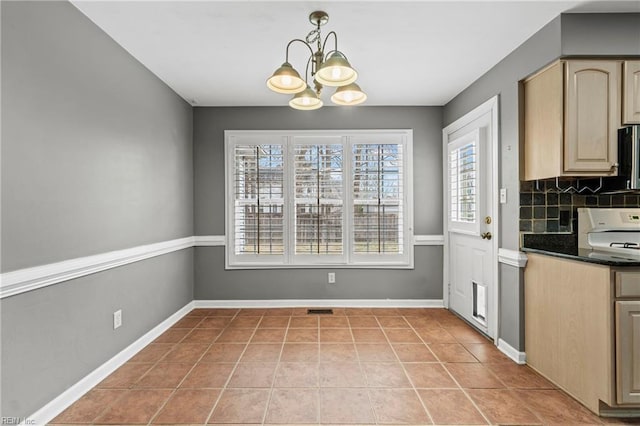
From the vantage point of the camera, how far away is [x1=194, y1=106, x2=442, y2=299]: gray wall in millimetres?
4188

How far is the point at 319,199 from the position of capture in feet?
13.7

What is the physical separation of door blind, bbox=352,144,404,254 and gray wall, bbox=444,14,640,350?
3.94ft

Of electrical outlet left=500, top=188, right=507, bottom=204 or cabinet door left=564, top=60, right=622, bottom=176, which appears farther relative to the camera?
electrical outlet left=500, top=188, right=507, bottom=204

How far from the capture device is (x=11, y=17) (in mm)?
1730

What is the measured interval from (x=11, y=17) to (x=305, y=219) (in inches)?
121

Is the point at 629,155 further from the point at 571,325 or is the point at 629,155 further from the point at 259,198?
the point at 259,198

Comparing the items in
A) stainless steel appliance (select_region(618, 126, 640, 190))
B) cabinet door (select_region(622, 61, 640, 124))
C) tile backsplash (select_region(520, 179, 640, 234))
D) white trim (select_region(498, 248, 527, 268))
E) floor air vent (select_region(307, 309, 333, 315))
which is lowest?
floor air vent (select_region(307, 309, 333, 315))

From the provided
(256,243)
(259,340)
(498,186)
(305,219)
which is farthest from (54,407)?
(498,186)

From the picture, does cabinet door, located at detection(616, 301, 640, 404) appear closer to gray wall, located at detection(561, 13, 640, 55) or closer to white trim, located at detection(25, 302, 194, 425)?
gray wall, located at detection(561, 13, 640, 55)

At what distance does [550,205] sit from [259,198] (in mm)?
3035

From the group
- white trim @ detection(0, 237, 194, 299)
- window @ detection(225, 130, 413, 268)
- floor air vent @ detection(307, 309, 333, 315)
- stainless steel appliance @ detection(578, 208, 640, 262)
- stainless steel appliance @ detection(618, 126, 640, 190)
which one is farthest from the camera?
window @ detection(225, 130, 413, 268)

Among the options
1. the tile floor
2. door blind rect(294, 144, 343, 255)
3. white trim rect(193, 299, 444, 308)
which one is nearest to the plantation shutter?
door blind rect(294, 144, 343, 255)

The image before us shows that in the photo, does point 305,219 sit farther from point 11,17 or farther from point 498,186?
point 11,17

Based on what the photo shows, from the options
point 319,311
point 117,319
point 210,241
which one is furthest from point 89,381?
point 319,311
